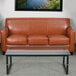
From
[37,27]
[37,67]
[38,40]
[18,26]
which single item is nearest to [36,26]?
[37,27]

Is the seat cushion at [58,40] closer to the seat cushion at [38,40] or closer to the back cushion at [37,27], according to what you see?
the seat cushion at [38,40]

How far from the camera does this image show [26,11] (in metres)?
5.59

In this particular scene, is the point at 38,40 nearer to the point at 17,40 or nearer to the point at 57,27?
the point at 17,40

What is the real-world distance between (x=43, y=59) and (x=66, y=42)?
73cm

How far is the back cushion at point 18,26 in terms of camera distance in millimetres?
5340

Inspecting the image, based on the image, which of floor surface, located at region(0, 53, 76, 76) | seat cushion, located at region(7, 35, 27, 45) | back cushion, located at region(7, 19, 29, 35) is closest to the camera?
floor surface, located at region(0, 53, 76, 76)

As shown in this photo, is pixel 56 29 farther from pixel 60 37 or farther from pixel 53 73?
pixel 53 73

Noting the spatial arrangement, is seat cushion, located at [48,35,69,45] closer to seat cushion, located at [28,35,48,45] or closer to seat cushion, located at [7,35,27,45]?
seat cushion, located at [28,35,48,45]

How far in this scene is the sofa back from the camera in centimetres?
535

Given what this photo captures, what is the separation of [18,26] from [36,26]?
486mm

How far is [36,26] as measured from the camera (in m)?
5.38

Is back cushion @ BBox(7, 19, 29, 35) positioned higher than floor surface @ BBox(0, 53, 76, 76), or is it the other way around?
back cushion @ BBox(7, 19, 29, 35)

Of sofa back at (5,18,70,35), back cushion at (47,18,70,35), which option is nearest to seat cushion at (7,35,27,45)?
sofa back at (5,18,70,35)

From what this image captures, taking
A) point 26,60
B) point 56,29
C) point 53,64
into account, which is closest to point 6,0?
point 56,29
